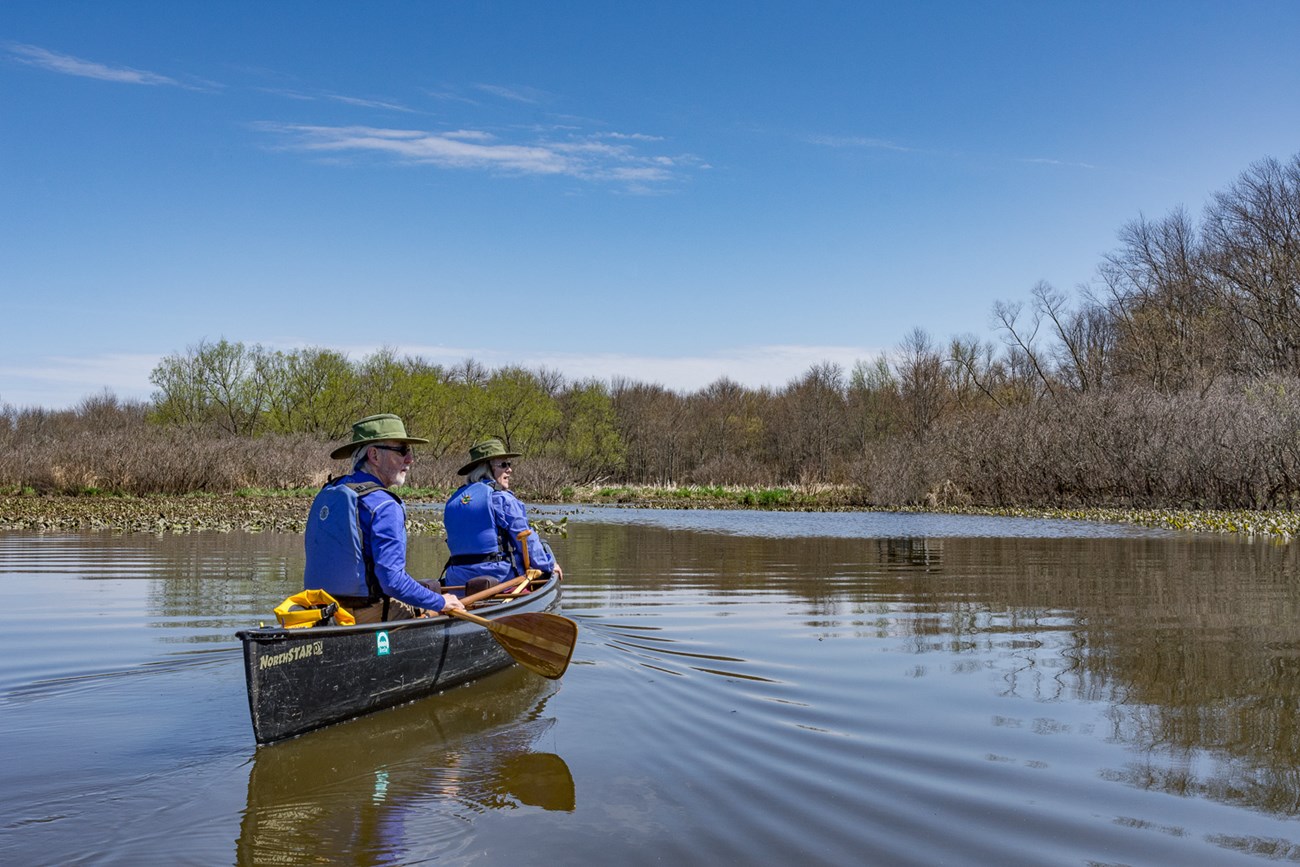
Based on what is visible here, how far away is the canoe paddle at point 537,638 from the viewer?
22.9ft

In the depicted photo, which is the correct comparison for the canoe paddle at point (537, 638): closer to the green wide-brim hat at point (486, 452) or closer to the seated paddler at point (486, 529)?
the seated paddler at point (486, 529)

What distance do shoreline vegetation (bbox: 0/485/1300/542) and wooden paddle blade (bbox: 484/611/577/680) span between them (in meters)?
16.6

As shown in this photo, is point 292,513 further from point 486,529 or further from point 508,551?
point 486,529

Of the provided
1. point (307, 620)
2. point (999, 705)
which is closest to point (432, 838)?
point (307, 620)

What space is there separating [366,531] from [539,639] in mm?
1548

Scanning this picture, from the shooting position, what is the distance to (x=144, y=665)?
7.64 m

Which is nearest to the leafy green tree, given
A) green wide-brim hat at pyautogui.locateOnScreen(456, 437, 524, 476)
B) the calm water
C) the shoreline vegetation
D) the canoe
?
the shoreline vegetation

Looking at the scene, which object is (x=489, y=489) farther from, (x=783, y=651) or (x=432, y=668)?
(x=783, y=651)

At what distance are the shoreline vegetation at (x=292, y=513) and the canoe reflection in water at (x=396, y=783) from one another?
17261 mm

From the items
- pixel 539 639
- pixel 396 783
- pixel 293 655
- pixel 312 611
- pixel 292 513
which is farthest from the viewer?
pixel 292 513

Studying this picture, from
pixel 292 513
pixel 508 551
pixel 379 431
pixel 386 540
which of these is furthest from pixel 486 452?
pixel 292 513

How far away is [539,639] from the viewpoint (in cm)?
705

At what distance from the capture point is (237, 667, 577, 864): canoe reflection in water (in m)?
4.33

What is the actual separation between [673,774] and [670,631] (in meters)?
4.43
